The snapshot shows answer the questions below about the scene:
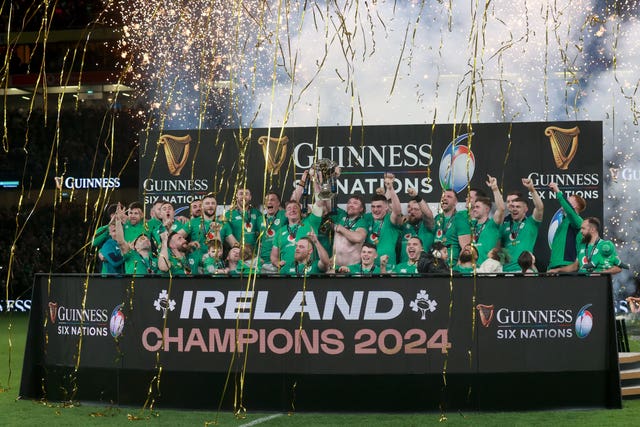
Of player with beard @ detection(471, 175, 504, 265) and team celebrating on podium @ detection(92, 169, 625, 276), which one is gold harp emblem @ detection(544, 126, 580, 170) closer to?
team celebrating on podium @ detection(92, 169, 625, 276)

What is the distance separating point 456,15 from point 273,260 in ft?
26.1

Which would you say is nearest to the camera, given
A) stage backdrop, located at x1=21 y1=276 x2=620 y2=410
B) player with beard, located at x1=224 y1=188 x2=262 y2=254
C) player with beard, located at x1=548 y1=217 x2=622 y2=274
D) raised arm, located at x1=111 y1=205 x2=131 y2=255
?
stage backdrop, located at x1=21 y1=276 x2=620 y2=410

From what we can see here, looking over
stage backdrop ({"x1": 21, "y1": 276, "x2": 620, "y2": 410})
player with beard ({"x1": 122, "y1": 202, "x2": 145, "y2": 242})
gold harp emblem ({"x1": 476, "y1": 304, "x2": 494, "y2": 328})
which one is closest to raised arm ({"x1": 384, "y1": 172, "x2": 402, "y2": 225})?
player with beard ({"x1": 122, "y1": 202, "x2": 145, "y2": 242})

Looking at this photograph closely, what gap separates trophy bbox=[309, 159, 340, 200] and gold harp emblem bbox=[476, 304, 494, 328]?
3544 millimetres

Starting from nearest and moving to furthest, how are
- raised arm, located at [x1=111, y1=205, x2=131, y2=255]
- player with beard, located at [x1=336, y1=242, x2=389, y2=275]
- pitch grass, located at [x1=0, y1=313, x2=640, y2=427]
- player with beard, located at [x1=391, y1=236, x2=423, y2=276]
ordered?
pitch grass, located at [x1=0, y1=313, x2=640, y2=427] → player with beard, located at [x1=391, y1=236, x2=423, y2=276] → player with beard, located at [x1=336, y1=242, x2=389, y2=275] → raised arm, located at [x1=111, y1=205, x2=131, y2=255]

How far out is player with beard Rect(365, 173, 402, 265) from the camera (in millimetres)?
9719

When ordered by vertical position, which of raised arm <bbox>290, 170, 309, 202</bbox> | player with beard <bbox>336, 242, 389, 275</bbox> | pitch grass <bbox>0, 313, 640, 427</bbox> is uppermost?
raised arm <bbox>290, 170, 309, 202</bbox>

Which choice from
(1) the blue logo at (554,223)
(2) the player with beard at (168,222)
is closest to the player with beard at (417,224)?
(1) the blue logo at (554,223)

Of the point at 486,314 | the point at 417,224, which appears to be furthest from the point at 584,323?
the point at 417,224

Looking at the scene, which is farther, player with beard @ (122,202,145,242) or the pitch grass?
player with beard @ (122,202,145,242)

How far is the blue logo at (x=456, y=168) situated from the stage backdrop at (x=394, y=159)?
10 mm

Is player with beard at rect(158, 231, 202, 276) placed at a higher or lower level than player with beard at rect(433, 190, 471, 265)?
lower

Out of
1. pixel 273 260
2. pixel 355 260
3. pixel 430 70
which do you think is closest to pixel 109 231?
pixel 273 260

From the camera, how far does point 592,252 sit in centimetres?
977
